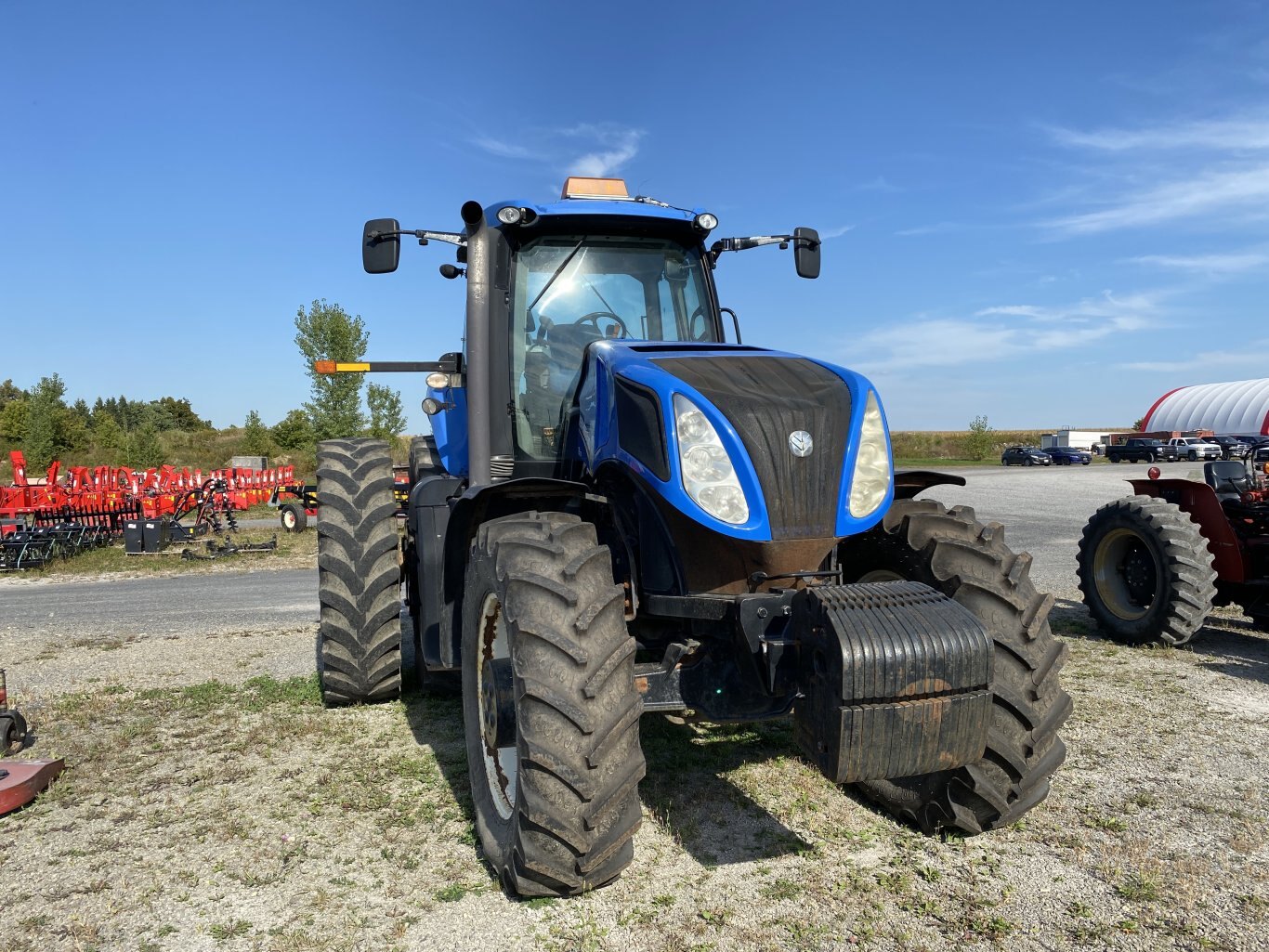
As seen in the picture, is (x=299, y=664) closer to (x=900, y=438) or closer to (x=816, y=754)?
(x=816, y=754)

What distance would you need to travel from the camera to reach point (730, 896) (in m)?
3.16

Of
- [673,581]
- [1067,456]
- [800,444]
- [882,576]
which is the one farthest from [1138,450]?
[673,581]

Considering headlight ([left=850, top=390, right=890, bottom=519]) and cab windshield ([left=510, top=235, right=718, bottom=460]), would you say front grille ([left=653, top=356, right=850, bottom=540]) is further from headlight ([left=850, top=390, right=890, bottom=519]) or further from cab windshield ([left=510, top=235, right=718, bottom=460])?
cab windshield ([left=510, top=235, right=718, bottom=460])

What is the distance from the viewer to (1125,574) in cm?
768

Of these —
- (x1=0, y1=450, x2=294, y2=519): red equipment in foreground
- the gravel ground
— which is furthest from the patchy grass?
(x1=0, y1=450, x2=294, y2=519): red equipment in foreground

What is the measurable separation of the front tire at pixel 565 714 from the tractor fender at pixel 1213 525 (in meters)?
6.22

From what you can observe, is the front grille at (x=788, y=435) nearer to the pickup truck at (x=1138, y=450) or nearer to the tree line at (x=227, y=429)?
the tree line at (x=227, y=429)

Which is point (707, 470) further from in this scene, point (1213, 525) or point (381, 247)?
point (1213, 525)

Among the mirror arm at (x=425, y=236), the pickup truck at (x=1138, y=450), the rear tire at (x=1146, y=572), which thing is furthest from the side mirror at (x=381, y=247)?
the pickup truck at (x=1138, y=450)

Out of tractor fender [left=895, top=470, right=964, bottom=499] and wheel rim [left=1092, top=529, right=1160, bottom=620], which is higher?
tractor fender [left=895, top=470, right=964, bottom=499]

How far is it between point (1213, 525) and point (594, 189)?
600cm

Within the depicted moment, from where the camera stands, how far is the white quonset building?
6412cm

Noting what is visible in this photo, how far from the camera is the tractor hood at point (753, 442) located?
10.7 feet

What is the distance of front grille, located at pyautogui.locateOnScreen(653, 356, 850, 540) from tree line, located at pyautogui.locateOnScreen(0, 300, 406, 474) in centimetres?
1456
